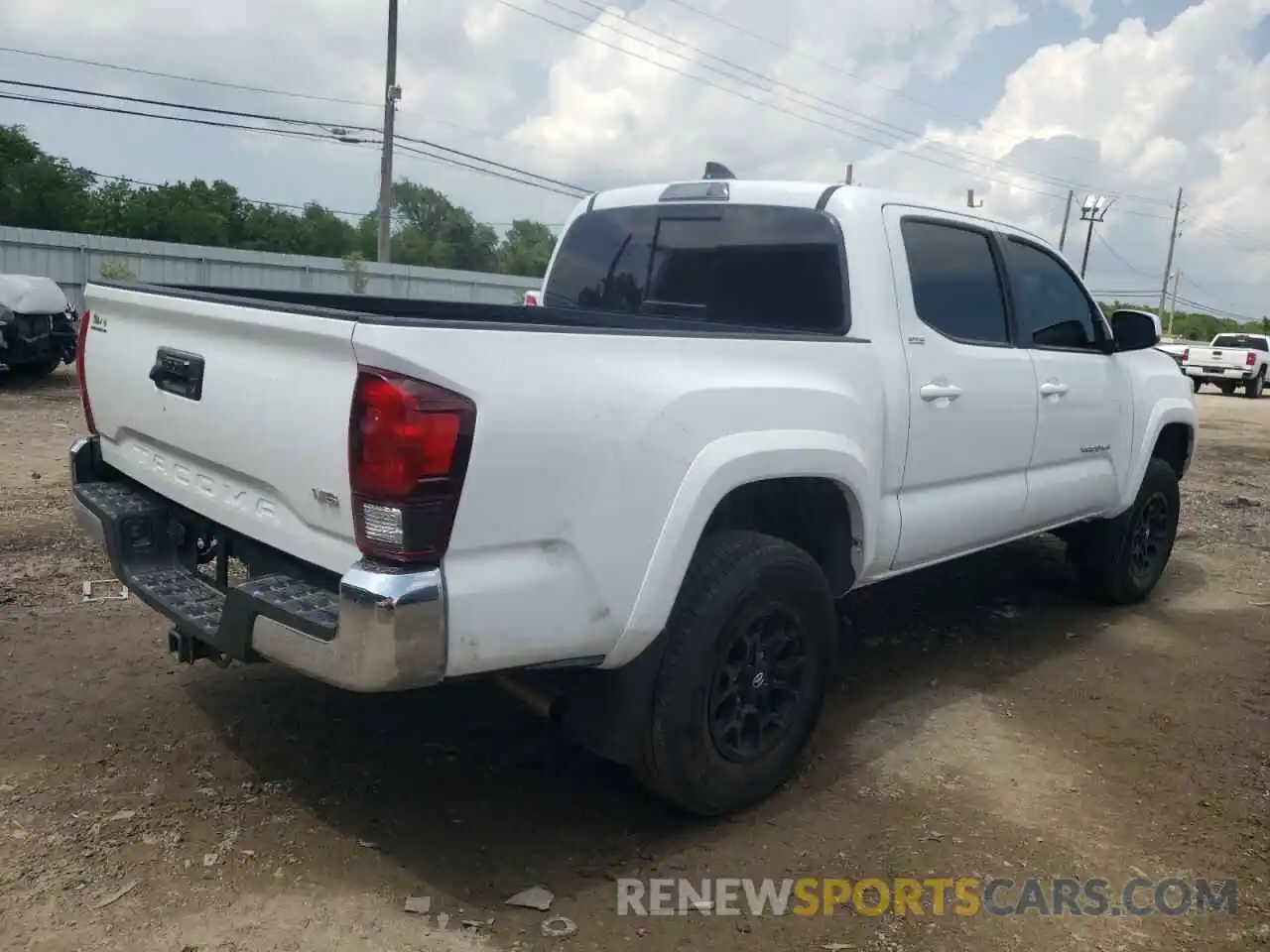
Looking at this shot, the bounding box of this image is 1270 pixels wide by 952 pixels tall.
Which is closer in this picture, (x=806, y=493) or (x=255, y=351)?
(x=255, y=351)

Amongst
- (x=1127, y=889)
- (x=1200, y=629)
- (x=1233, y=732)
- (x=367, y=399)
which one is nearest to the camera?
(x=367, y=399)

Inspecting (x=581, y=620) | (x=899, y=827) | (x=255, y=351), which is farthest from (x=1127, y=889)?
(x=255, y=351)

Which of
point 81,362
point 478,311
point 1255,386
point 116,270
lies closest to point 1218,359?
point 1255,386

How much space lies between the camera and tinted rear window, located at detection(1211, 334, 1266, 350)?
90.5 ft

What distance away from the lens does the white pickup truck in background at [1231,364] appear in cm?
2622

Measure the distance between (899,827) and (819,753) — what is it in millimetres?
540

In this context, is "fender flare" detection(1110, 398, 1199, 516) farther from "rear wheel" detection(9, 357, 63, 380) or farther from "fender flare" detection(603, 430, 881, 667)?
"rear wheel" detection(9, 357, 63, 380)

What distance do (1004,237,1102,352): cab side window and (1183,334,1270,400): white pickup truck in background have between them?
77.5 feet

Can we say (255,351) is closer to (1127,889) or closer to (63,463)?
(1127,889)

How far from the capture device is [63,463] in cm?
834

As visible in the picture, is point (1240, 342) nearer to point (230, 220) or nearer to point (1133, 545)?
point (1133, 545)

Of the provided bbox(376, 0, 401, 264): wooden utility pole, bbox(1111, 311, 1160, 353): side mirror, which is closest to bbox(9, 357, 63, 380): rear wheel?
bbox(1111, 311, 1160, 353): side mirror

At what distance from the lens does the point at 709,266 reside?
4.26 meters

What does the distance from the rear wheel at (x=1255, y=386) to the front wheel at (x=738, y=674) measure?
1071 inches
